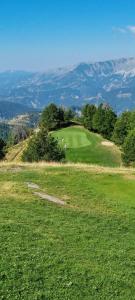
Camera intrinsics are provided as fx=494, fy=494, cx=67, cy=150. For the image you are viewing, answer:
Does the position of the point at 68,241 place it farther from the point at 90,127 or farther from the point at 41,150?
the point at 90,127

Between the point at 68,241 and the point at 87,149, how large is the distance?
330 ft

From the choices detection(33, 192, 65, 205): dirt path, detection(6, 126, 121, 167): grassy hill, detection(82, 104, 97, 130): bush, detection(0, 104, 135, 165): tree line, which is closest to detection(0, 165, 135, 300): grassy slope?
detection(33, 192, 65, 205): dirt path

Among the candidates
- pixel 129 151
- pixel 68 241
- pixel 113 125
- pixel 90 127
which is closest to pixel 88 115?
pixel 90 127

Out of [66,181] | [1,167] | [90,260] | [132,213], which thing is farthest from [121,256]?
[1,167]

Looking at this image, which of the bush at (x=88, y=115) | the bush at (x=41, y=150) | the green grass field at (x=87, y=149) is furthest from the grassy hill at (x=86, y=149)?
the bush at (x=41, y=150)

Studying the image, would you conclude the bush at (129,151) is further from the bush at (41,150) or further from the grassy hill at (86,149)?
Answer: the bush at (41,150)

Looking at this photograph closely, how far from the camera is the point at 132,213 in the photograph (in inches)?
1063

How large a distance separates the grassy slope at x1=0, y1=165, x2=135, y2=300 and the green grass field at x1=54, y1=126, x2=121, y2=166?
215 feet

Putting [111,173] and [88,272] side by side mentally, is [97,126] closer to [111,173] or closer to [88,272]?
[111,173]

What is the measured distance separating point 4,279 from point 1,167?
74.8ft

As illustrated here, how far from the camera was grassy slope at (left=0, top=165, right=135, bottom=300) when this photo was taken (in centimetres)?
1653

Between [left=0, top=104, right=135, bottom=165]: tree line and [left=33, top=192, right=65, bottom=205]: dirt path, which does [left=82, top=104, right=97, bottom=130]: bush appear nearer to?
[left=0, top=104, right=135, bottom=165]: tree line

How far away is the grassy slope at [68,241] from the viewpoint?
16.5m

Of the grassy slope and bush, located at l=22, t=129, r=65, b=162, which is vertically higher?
bush, located at l=22, t=129, r=65, b=162
